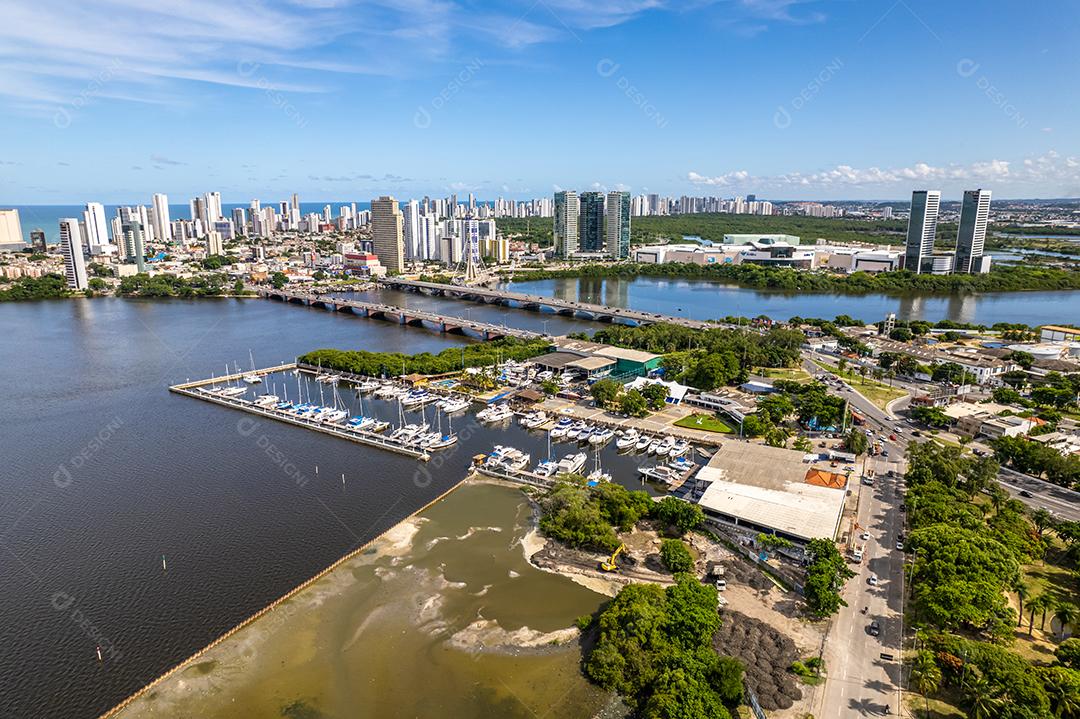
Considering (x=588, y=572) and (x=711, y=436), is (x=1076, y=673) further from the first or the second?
(x=711, y=436)

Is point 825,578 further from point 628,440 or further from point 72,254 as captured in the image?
point 72,254

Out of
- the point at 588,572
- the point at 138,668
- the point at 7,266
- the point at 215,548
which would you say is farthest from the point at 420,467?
the point at 7,266

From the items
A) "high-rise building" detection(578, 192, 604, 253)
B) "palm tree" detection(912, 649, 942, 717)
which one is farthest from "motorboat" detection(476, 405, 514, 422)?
"high-rise building" detection(578, 192, 604, 253)

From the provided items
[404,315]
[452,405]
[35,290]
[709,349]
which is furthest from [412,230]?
[452,405]

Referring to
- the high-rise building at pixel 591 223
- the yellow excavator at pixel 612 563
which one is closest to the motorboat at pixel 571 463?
the yellow excavator at pixel 612 563

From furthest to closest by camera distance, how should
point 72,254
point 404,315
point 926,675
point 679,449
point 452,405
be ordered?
point 72,254 < point 404,315 < point 452,405 < point 679,449 < point 926,675

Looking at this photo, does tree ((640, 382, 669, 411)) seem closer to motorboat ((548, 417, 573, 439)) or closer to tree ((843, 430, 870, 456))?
motorboat ((548, 417, 573, 439))

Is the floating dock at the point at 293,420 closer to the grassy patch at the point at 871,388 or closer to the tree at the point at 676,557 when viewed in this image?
the tree at the point at 676,557
